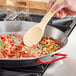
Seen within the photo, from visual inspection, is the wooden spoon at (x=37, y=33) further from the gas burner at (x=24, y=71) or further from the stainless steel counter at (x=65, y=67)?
the gas burner at (x=24, y=71)

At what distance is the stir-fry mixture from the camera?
103 centimetres

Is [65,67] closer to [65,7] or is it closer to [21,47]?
[21,47]

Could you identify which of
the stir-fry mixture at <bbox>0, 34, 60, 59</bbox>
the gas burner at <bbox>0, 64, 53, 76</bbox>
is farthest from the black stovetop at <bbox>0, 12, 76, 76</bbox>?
the stir-fry mixture at <bbox>0, 34, 60, 59</bbox>

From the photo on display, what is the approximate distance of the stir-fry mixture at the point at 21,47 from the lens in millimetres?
1031

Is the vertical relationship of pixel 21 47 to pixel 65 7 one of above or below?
below

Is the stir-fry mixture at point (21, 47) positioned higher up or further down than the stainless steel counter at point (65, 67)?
higher up

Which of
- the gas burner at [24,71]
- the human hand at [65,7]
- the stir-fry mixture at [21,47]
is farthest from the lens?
the human hand at [65,7]

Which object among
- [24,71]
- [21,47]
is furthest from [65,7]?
[24,71]

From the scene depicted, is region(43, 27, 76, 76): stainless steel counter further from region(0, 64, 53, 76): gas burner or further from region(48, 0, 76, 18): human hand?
region(48, 0, 76, 18): human hand

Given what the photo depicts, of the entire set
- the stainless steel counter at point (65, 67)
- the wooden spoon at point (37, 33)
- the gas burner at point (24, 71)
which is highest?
the wooden spoon at point (37, 33)

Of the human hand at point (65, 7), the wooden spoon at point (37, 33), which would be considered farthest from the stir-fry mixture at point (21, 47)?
the human hand at point (65, 7)

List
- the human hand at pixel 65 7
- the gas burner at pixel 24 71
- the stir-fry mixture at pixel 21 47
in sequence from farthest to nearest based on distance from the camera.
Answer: the human hand at pixel 65 7
the stir-fry mixture at pixel 21 47
the gas burner at pixel 24 71

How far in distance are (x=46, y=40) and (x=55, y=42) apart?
0.05 metres

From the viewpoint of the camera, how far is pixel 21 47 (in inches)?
44.1
